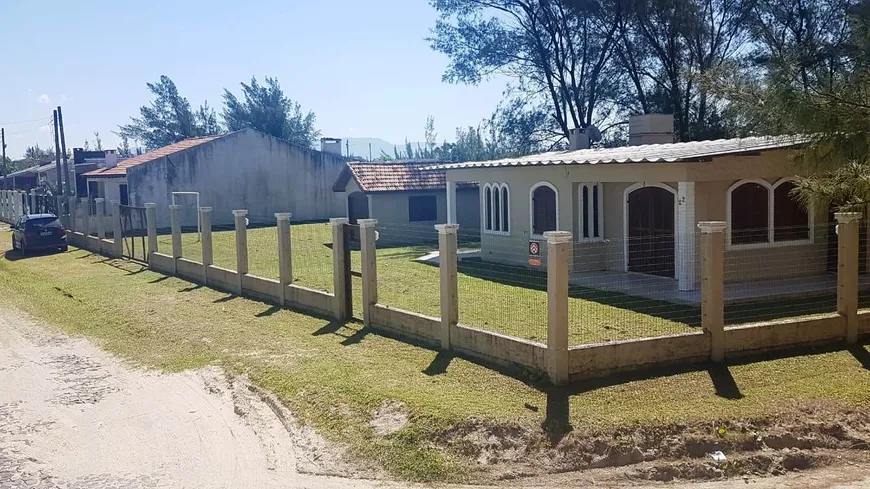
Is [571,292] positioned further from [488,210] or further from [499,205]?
[488,210]

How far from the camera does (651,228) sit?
16469 millimetres

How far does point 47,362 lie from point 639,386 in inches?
299

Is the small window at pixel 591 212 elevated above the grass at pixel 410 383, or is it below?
above

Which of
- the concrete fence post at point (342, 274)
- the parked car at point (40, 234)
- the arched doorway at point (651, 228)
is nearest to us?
the concrete fence post at point (342, 274)

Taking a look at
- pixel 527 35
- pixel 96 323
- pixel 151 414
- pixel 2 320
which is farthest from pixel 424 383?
pixel 527 35

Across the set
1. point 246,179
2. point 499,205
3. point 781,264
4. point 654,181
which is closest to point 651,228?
point 654,181

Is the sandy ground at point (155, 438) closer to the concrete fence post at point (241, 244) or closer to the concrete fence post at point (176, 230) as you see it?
the concrete fence post at point (241, 244)

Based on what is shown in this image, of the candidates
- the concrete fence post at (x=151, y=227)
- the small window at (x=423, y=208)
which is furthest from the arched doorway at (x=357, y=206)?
the concrete fence post at (x=151, y=227)

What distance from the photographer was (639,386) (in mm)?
8070

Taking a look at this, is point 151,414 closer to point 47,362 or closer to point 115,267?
point 47,362

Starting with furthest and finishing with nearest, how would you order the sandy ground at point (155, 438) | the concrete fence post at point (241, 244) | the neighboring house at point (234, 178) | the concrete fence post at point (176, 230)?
1. the neighboring house at point (234, 178)
2. the concrete fence post at point (176, 230)
3. the concrete fence post at point (241, 244)
4. the sandy ground at point (155, 438)

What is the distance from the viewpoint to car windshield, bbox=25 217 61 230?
24594 mm

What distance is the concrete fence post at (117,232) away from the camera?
22.2 meters

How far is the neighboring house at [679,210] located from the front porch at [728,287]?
0.99 feet
